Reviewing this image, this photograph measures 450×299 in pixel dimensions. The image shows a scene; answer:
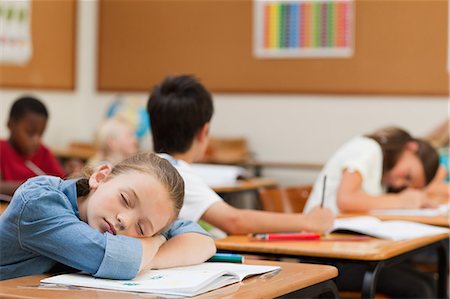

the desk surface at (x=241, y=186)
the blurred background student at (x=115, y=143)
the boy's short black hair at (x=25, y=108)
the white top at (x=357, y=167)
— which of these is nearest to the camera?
the white top at (x=357, y=167)

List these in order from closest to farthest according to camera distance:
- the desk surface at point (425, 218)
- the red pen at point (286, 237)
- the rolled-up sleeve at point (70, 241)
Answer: the rolled-up sleeve at point (70, 241)
the red pen at point (286, 237)
the desk surface at point (425, 218)

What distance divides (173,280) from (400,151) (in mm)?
2272

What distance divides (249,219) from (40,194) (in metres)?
1.06

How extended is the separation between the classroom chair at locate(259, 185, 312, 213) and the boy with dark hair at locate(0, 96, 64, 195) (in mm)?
1428

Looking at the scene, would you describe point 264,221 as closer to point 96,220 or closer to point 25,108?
point 96,220

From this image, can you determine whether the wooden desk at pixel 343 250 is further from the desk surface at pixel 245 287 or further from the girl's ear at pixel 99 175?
the girl's ear at pixel 99 175

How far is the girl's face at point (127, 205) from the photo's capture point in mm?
1663

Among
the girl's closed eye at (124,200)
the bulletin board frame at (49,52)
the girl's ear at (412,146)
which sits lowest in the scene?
the girl's ear at (412,146)

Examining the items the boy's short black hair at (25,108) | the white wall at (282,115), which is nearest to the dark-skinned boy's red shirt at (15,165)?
the boy's short black hair at (25,108)

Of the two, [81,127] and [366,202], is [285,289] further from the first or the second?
[81,127]

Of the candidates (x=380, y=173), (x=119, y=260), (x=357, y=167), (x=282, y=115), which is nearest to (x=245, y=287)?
(x=119, y=260)

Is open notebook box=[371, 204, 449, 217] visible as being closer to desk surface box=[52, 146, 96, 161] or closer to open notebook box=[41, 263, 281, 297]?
open notebook box=[41, 263, 281, 297]

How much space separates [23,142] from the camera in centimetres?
451

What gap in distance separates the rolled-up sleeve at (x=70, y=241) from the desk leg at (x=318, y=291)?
1.08ft
